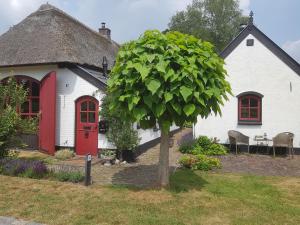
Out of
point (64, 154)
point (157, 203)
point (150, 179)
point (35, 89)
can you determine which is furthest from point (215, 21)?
point (157, 203)

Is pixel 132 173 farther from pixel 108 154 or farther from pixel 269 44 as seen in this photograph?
pixel 269 44

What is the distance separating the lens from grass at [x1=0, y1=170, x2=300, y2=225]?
5.70 metres

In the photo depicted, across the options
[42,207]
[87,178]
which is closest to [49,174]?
[87,178]

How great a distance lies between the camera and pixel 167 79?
670 cm

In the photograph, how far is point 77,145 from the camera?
1245 centimetres

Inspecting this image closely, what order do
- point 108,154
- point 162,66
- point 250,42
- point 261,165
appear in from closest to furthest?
point 162,66
point 261,165
point 108,154
point 250,42

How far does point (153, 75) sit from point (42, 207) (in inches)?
137

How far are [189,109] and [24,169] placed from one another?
505 centimetres

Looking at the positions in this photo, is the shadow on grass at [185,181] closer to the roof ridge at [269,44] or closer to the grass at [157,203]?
the grass at [157,203]

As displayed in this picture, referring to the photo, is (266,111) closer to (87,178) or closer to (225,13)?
(87,178)

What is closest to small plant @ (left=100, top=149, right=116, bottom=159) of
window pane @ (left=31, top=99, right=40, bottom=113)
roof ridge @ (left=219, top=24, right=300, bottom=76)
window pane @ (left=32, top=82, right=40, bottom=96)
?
window pane @ (left=31, top=99, right=40, bottom=113)

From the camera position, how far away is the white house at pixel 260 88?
13258mm

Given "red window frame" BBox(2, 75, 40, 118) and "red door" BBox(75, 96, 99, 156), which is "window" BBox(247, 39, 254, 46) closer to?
"red door" BBox(75, 96, 99, 156)

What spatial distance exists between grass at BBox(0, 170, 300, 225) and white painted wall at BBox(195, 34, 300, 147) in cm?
527
